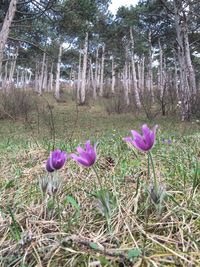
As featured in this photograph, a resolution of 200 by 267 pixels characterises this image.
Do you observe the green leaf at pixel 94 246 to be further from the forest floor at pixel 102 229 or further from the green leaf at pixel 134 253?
the green leaf at pixel 134 253

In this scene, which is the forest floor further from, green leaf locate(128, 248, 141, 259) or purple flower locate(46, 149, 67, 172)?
purple flower locate(46, 149, 67, 172)

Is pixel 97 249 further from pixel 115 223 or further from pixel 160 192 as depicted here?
pixel 160 192

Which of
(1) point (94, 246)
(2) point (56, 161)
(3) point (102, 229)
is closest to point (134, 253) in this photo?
(1) point (94, 246)

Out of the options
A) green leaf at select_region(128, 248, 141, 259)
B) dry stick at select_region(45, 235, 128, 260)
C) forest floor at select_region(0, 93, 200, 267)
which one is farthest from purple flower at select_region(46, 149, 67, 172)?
green leaf at select_region(128, 248, 141, 259)

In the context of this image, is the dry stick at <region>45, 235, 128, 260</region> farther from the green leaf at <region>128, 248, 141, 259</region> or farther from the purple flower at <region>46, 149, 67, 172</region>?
the purple flower at <region>46, 149, 67, 172</region>

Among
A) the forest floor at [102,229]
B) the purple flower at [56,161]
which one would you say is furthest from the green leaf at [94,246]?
the purple flower at [56,161]

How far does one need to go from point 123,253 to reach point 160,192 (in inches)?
12.8

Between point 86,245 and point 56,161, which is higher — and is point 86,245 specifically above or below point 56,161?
below

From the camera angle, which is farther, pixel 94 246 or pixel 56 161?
pixel 56 161

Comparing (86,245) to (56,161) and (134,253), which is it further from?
(56,161)

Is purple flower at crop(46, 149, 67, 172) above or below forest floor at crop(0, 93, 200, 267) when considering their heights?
above

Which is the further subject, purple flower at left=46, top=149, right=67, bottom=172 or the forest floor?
purple flower at left=46, top=149, right=67, bottom=172

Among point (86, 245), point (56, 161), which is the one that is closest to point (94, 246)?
point (86, 245)

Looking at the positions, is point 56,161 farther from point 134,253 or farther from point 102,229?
point 134,253
